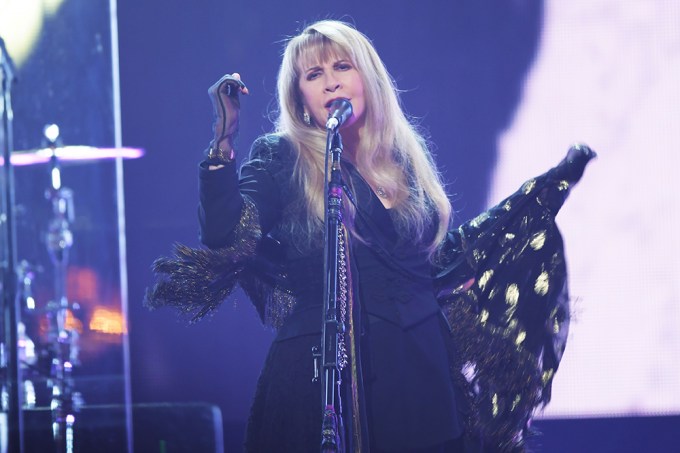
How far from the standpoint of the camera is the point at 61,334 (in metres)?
2.75

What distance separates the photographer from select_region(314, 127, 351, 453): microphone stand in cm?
174

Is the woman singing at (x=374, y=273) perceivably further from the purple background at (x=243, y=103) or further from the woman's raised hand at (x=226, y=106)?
the purple background at (x=243, y=103)

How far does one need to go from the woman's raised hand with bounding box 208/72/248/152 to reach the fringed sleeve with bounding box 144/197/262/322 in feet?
0.68

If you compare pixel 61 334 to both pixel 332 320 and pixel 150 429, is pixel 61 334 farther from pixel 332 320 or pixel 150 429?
pixel 332 320

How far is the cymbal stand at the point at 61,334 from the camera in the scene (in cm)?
267

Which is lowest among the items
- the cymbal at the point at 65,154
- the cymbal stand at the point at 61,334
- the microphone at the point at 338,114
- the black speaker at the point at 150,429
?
the black speaker at the point at 150,429

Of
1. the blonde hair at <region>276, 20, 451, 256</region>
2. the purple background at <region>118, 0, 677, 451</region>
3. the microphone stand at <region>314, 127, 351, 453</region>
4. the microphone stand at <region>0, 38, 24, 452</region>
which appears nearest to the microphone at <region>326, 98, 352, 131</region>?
the microphone stand at <region>314, 127, 351, 453</region>

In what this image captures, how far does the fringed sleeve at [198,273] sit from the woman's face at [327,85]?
379mm

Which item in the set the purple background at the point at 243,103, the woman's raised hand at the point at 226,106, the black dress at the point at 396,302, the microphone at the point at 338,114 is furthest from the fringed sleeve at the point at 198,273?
the purple background at the point at 243,103

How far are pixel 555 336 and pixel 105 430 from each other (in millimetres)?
1349

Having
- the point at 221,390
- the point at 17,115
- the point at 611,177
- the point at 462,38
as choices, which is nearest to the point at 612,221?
the point at 611,177

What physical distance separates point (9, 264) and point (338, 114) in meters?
0.96

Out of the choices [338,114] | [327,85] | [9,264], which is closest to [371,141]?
[327,85]

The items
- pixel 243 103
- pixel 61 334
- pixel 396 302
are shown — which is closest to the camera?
pixel 396 302
